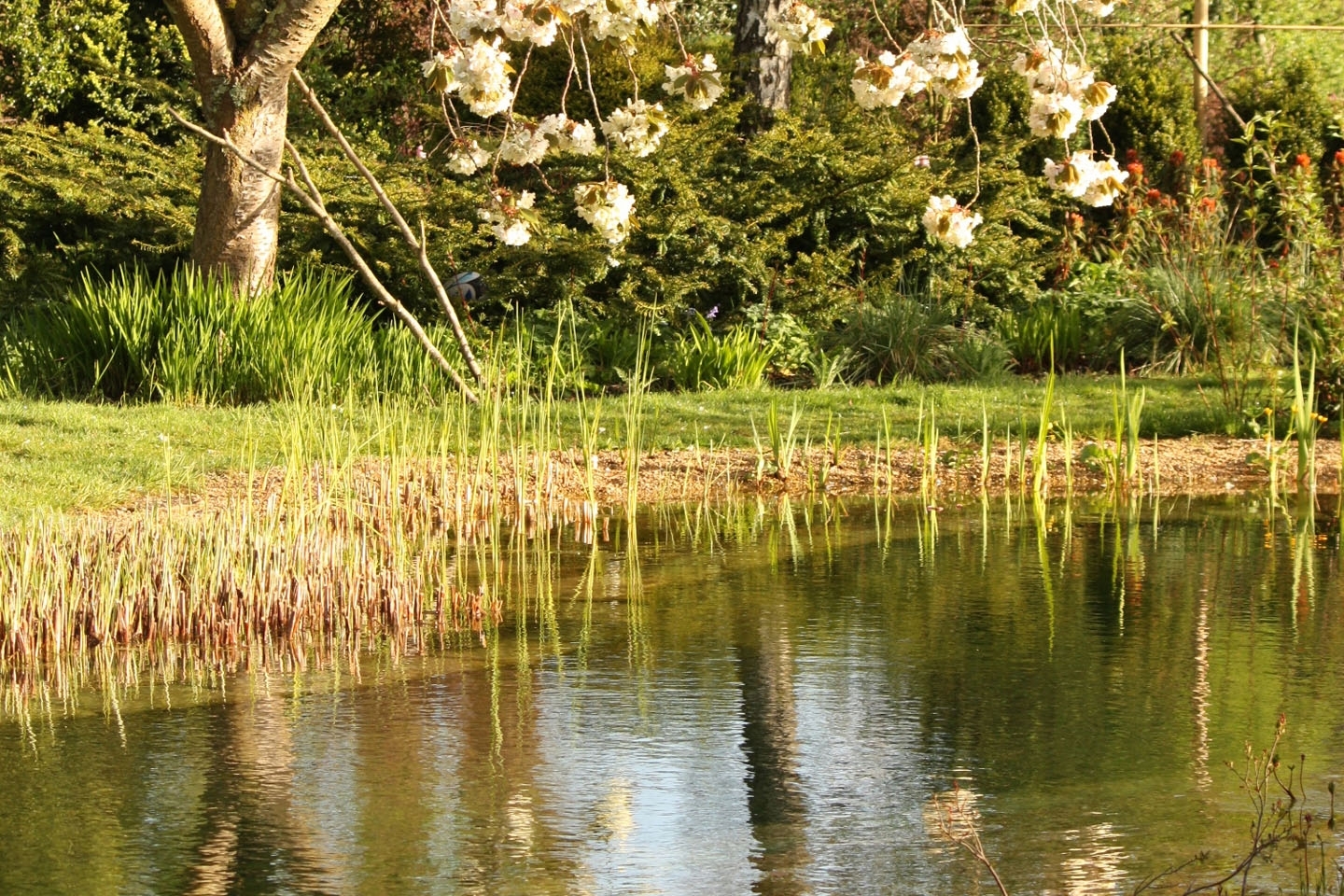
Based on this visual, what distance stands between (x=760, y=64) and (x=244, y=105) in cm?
499

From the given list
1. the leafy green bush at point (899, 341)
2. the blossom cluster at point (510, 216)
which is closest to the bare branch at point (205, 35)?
the blossom cluster at point (510, 216)

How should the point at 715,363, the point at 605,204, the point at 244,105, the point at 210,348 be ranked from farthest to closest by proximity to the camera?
the point at 715,363 → the point at 244,105 → the point at 210,348 → the point at 605,204

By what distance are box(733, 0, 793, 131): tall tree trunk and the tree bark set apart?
4.57 m

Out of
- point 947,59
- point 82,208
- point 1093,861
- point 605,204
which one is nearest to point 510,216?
point 605,204

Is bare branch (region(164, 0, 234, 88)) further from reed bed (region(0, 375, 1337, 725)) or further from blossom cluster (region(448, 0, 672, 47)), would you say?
blossom cluster (region(448, 0, 672, 47))

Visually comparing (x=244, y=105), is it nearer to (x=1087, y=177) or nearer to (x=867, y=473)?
(x=867, y=473)

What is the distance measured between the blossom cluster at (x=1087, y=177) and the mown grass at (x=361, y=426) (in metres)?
2.79

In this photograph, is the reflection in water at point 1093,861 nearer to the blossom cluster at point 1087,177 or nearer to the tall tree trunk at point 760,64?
the blossom cluster at point 1087,177

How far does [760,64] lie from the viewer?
14.4 metres

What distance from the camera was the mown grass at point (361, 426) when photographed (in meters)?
7.74

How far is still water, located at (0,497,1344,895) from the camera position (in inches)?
150

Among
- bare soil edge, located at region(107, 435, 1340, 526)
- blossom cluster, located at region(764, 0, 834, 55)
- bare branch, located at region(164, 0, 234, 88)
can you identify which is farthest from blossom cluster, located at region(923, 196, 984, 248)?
bare branch, located at region(164, 0, 234, 88)

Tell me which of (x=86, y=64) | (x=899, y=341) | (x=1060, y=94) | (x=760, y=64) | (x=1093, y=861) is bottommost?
(x=1093, y=861)

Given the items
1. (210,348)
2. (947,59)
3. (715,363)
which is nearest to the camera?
(947,59)
